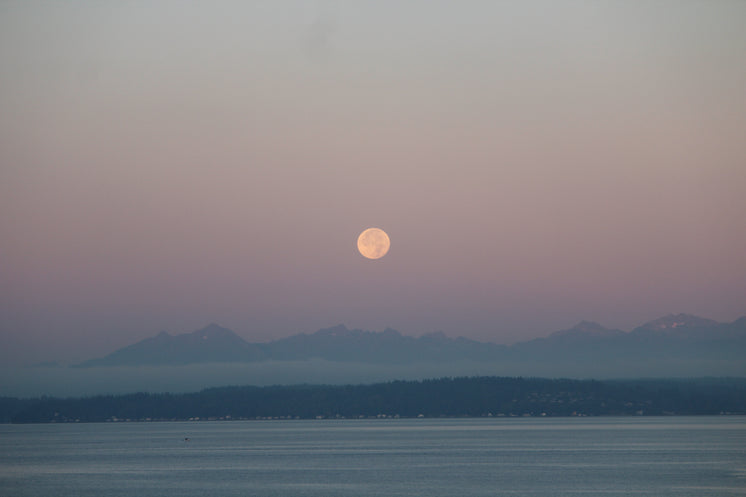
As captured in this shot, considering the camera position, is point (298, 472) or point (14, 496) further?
point (298, 472)

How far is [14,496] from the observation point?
367ft

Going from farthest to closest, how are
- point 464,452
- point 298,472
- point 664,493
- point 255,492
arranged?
point 464,452, point 298,472, point 255,492, point 664,493

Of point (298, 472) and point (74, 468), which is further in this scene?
point (74, 468)

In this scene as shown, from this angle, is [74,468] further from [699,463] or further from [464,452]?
[699,463]

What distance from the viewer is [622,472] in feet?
436

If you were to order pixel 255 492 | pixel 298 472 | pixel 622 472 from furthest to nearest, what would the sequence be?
pixel 298 472
pixel 622 472
pixel 255 492

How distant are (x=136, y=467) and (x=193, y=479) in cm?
3518

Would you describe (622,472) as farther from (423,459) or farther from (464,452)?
(464,452)

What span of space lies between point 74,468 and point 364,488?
243 feet

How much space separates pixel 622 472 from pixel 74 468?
9624 cm

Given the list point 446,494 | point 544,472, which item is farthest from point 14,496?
point 544,472

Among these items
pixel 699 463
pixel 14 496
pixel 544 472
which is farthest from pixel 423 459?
pixel 14 496

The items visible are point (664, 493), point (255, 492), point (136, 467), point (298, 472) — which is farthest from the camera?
point (136, 467)

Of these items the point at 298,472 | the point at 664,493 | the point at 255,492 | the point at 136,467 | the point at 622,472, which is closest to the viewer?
the point at 664,493
